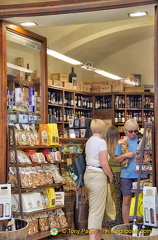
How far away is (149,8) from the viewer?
4.77 meters

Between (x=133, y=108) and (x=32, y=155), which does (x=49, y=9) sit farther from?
(x=133, y=108)

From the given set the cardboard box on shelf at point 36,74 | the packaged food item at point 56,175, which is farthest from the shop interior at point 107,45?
the packaged food item at point 56,175

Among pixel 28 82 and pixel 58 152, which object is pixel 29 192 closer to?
pixel 58 152

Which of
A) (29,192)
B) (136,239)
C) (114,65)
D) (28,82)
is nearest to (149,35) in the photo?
(114,65)

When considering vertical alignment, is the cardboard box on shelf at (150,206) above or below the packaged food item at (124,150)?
below

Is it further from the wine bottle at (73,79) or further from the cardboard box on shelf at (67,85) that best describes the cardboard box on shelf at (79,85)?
the cardboard box on shelf at (67,85)

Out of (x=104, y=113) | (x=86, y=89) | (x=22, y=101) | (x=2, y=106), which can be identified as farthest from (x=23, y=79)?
(x=104, y=113)

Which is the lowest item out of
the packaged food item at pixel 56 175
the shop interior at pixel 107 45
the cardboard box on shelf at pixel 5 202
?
the cardboard box on shelf at pixel 5 202

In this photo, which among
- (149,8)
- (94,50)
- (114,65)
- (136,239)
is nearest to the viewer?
(136,239)

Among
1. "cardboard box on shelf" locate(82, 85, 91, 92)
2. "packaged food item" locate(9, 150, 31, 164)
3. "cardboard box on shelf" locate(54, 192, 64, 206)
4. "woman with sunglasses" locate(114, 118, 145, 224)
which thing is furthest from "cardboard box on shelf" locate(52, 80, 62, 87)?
"woman with sunglasses" locate(114, 118, 145, 224)

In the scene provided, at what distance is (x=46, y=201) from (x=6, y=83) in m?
1.72

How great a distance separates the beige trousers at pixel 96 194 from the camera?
5242 mm

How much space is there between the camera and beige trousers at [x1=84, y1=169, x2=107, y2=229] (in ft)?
17.2

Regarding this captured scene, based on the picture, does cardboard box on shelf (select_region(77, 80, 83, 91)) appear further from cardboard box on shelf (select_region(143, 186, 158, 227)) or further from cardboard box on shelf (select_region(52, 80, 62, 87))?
cardboard box on shelf (select_region(143, 186, 158, 227))
